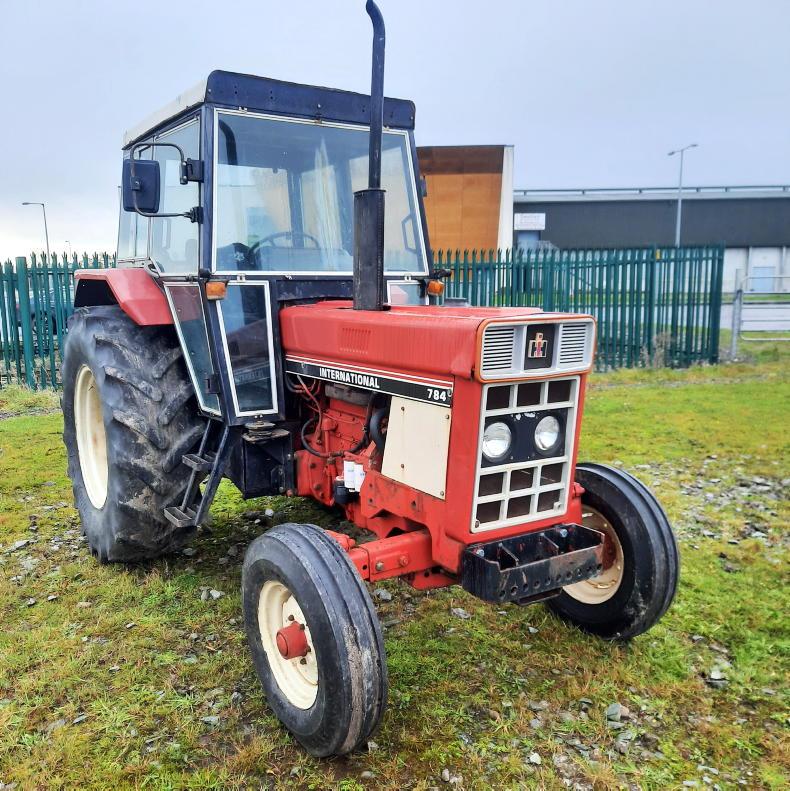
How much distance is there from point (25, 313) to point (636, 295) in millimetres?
9177

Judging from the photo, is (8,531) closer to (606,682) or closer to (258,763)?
(258,763)

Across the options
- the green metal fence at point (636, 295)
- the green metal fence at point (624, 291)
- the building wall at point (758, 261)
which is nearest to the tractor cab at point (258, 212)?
the green metal fence at point (624, 291)

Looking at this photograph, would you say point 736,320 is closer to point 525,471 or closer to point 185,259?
point 525,471

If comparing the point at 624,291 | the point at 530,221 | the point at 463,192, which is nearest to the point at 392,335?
the point at 624,291

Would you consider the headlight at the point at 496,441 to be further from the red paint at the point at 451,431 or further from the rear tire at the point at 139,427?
the rear tire at the point at 139,427

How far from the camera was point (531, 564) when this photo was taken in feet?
8.62

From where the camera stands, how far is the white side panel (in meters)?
2.69

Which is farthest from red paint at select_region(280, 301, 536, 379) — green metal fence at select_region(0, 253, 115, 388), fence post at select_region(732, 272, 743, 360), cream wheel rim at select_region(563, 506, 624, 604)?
fence post at select_region(732, 272, 743, 360)

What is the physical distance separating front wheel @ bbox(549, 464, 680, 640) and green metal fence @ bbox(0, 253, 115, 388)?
825 centimetres

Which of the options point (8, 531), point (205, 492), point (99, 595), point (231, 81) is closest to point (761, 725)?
point (205, 492)

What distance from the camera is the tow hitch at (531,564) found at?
8.41ft

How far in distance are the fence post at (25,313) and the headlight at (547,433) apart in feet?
28.5

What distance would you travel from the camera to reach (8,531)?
4727 millimetres

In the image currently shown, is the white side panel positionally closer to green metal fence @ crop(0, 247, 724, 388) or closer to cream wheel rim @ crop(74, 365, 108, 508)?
cream wheel rim @ crop(74, 365, 108, 508)
